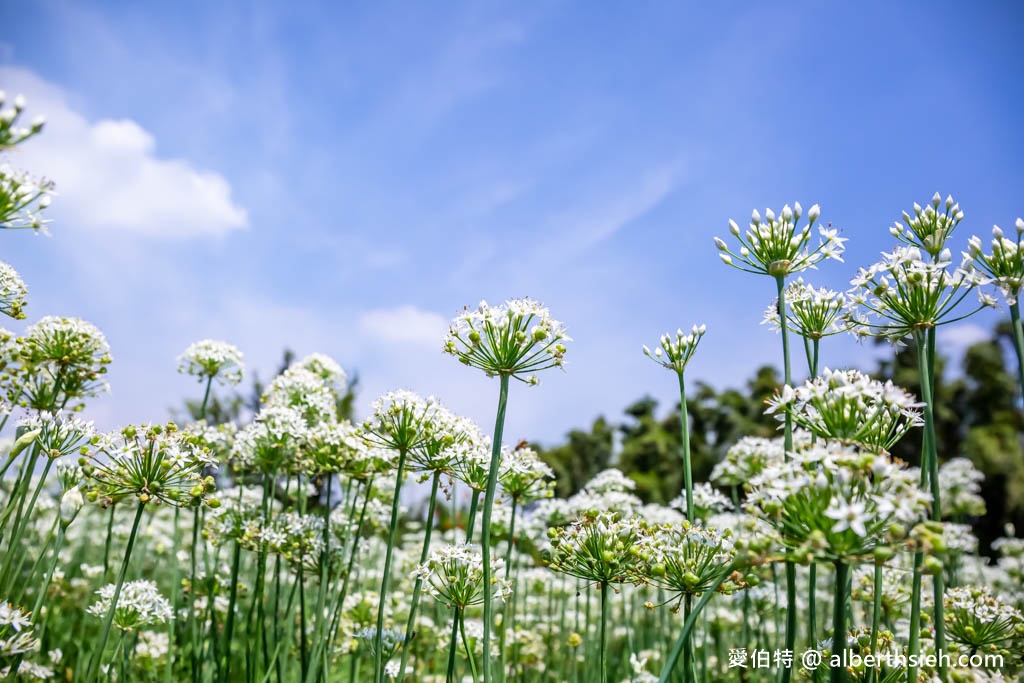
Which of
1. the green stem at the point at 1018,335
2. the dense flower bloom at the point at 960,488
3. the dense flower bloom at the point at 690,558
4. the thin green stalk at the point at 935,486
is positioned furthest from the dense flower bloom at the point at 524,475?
the dense flower bloom at the point at 960,488

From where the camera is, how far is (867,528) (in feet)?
7.97

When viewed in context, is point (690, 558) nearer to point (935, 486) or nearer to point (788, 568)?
point (788, 568)

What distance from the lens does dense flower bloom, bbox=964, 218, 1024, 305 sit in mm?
3254

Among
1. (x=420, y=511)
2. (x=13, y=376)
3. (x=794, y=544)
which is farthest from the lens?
(x=420, y=511)

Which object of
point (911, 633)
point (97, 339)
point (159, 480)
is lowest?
point (911, 633)

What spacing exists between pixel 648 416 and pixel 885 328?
39.7m

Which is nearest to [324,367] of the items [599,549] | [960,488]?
[599,549]

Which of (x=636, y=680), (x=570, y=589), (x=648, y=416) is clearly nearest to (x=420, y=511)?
(x=570, y=589)

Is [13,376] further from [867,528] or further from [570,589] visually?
[570,589]

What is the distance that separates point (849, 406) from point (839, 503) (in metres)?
0.86

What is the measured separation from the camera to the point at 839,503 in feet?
7.57

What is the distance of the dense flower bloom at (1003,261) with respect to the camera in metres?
3.25

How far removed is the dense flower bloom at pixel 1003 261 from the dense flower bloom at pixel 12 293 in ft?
18.9

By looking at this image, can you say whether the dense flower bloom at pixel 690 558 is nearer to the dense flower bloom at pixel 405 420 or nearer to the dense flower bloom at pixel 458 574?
the dense flower bloom at pixel 458 574
